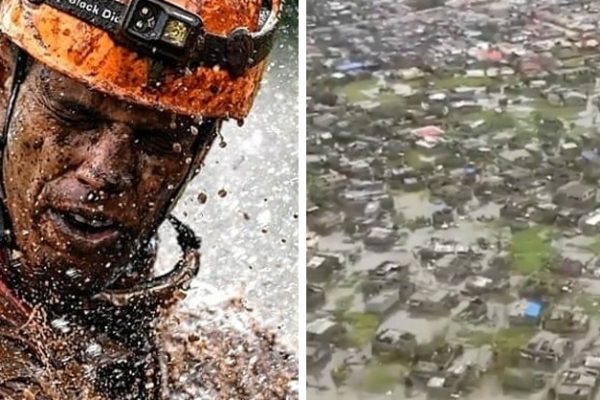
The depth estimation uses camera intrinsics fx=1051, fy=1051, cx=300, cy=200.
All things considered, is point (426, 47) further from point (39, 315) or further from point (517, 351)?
point (39, 315)

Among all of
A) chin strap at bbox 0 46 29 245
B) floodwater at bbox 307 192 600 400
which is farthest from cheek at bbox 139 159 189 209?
floodwater at bbox 307 192 600 400

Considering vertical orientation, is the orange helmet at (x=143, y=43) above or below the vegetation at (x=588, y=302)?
above

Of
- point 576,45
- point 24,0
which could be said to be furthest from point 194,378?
point 576,45

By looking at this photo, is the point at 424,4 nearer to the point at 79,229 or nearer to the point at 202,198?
the point at 202,198

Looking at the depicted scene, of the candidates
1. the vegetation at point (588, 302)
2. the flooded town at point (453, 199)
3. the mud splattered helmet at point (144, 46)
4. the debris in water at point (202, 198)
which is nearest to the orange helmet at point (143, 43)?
the mud splattered helmet at point (144, 46)

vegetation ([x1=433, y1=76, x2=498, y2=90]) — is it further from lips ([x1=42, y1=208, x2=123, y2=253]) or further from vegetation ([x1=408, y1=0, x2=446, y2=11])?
lips ([x1=42, y1=208, x2=123, y2=253])

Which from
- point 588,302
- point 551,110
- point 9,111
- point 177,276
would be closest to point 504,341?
point 588,302

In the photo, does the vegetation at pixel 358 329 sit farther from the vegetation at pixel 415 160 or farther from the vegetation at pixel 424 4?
the vegetation at pixel 424 4
